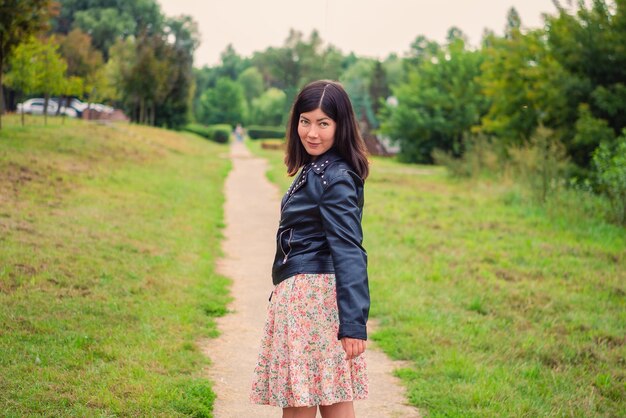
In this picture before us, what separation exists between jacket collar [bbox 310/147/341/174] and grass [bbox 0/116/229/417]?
201 cm

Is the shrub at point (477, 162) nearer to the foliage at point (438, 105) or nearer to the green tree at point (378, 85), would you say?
the foliage at point (438, 105)

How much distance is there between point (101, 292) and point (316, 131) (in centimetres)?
418

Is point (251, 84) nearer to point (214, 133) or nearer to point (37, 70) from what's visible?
point (214, 133)

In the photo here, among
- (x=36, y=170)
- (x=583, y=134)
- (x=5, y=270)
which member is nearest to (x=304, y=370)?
(x=5, y=270)

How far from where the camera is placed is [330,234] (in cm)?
263

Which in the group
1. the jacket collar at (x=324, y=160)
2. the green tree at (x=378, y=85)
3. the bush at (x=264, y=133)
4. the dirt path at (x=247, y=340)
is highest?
the green tree at (x=378, y=85)

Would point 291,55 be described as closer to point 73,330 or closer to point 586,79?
point 586,79

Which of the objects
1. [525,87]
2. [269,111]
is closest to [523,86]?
[525,87]

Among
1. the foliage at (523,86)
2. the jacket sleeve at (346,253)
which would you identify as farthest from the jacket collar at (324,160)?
the foliage at (523,86)

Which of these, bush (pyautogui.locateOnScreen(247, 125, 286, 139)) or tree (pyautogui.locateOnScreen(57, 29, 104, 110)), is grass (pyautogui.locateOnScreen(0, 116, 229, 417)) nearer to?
tree (pyautogui.locateOnScreen(57, 29, 104, 110))

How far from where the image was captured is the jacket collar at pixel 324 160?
9.15 ft

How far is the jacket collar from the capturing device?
2788mm

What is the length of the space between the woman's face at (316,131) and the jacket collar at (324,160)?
0.02 meters

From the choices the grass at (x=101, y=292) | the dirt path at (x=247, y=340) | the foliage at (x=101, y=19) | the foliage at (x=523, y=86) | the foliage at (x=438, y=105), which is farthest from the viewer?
the foliage at (x=101, y=19)
